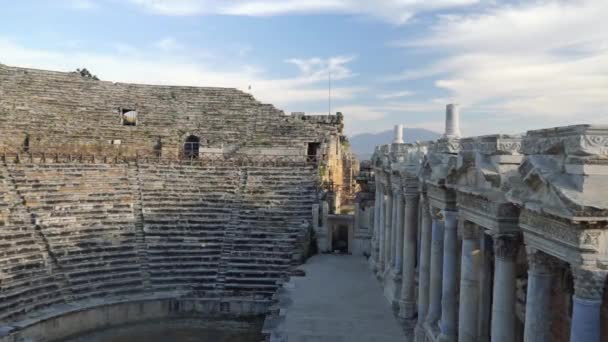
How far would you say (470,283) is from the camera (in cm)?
931

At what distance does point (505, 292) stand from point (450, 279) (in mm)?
2194

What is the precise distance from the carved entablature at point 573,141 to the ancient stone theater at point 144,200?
38.8 feet

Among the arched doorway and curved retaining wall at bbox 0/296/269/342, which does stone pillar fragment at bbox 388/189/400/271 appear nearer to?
curved retaining wall at bbox 0/296/269/342

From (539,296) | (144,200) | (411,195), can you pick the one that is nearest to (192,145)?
(144,200)

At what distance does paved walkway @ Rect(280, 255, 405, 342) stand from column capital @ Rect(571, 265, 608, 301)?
7111mm

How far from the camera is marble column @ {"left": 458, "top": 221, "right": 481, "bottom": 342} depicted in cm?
933

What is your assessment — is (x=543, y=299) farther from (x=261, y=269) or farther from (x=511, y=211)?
(x=261, y=269)

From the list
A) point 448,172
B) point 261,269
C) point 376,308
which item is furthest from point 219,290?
point 448,172

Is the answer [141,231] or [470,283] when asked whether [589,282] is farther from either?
[141,231]

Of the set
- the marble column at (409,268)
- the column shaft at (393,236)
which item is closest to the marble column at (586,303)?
the marble column at (409,268)

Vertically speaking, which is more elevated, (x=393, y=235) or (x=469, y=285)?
(x=469, y=285)

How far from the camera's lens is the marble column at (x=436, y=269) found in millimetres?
11156

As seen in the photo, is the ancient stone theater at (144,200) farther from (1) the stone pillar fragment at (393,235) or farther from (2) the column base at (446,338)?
(2) the column base at (446,338)

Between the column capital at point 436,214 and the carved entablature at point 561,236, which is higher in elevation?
the carved entablature at point 561,236
